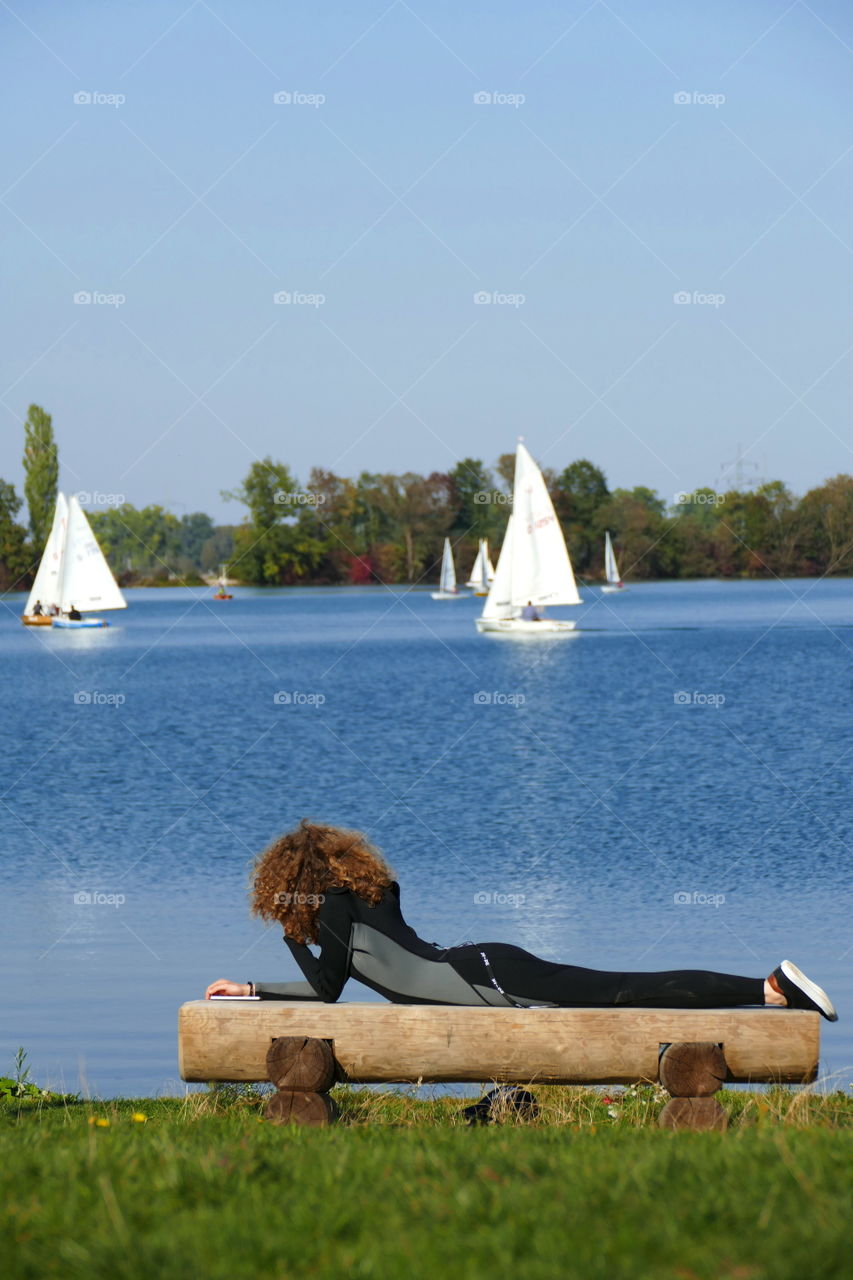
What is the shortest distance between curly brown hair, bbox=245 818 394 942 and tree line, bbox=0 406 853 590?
10252 cm

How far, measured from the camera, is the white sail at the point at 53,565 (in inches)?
2413

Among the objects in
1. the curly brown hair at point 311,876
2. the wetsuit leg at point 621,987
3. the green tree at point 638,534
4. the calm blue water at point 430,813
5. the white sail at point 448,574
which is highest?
the green tree at point 638,534

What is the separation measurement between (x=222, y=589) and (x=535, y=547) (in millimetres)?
83818

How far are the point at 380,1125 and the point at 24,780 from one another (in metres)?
22.7

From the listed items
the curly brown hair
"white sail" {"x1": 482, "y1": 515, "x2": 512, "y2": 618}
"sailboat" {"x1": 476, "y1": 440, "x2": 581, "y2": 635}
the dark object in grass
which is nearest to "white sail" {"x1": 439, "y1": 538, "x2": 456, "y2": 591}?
"white sail" {"x1": 482, "y1": 515, "x2": 512, "y2": 618}

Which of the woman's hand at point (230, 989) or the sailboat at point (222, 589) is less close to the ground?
the sailboat at point (222, 589)

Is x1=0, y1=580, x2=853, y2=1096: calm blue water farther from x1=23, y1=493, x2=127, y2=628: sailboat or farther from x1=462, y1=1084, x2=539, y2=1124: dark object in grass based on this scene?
x1=23, y1=493, x2=127, y2=628: sailboat

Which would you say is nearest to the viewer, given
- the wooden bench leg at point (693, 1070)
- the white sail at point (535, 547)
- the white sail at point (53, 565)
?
the wooden bench leg at point (693, 1070)

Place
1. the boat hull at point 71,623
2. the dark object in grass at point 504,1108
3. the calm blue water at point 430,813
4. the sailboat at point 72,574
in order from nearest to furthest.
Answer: the dark object in grass at point 504,1108 < the calm blue water at point 430,813 < the sailboat at point 72,574 < the boat hull at point 71,623

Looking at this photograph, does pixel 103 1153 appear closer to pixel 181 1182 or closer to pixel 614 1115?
pixel 181 1182

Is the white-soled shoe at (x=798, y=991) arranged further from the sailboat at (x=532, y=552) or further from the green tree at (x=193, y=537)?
the green tree at (x=193, y=537)

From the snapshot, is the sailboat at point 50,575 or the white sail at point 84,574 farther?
the white sail at point 84,574

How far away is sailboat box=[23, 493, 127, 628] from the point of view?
6200 cm

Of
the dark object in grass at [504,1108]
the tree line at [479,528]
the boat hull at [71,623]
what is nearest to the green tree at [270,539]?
the tree line at [479,528]
